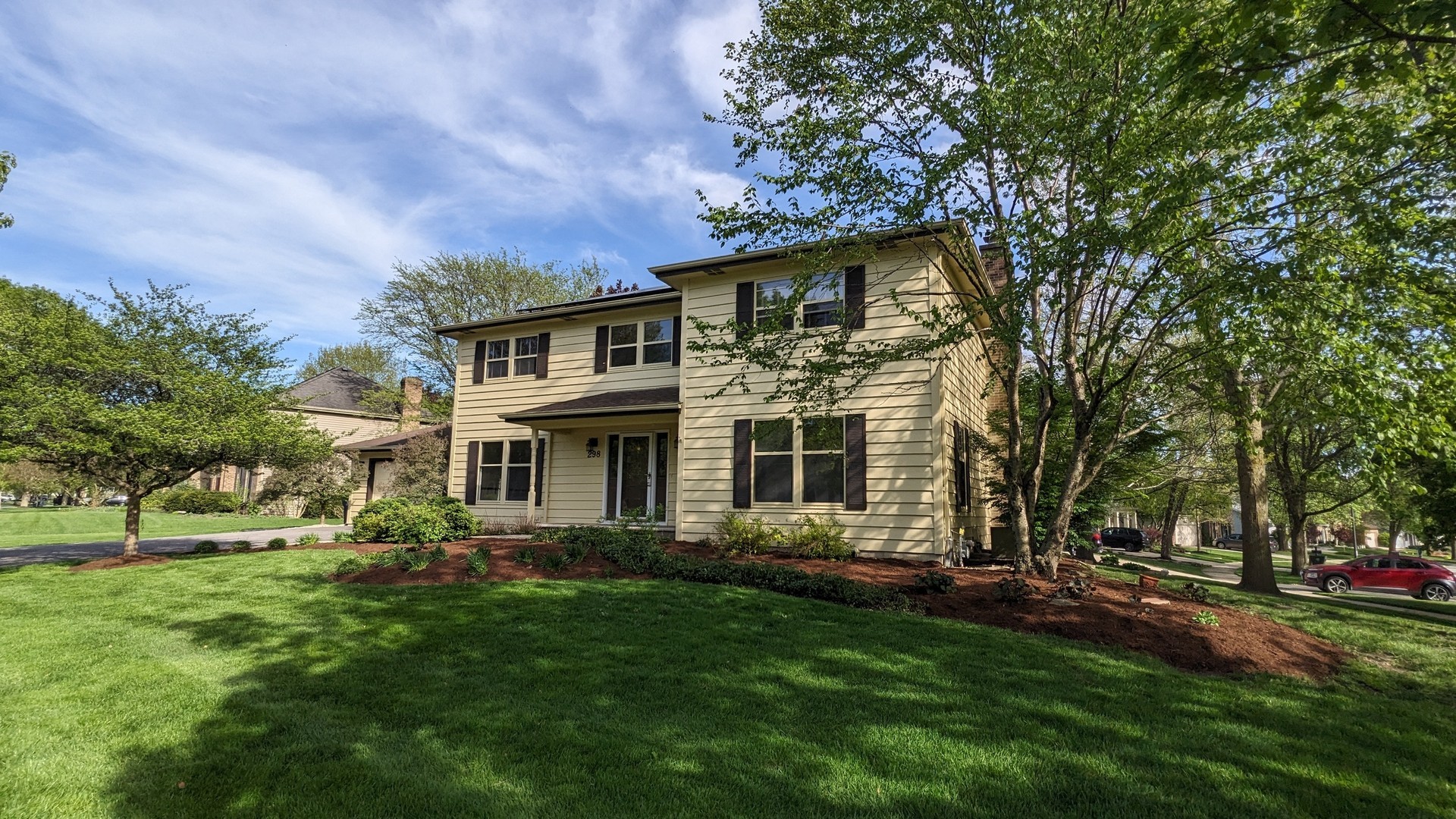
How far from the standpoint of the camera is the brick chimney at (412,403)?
25094 millimetres

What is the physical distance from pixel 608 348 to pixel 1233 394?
1167 centimetres

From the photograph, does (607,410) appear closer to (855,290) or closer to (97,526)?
(855,290)

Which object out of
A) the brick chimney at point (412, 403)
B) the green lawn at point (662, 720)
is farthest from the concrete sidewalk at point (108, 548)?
the brick chimney at point (412, 403)

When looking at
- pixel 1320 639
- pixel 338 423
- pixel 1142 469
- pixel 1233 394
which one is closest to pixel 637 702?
pixel 1320 639

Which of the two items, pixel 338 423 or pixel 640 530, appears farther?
pixel 338 423

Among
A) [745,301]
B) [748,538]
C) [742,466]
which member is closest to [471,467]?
[742,466]

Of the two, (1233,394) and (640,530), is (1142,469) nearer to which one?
(1233,394)

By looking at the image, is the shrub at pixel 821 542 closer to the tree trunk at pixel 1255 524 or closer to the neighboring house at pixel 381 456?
the tree trunk at pixel 1255 524

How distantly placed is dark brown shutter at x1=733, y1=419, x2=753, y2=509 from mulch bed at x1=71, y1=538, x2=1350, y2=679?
1.72 meters

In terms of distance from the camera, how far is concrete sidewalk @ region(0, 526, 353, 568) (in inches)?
433

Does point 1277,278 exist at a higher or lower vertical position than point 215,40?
lower

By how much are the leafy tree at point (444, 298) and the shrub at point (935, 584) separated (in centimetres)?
2630

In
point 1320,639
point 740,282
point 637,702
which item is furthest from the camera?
point 740,282

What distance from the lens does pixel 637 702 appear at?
428cm
